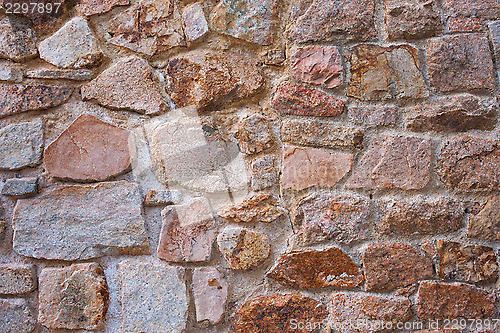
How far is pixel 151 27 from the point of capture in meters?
1.15

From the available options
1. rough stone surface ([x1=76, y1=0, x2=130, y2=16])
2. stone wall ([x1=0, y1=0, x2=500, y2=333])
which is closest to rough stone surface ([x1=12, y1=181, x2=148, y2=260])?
stone wall ([x1=0, y1=0, x2=500, y2=333])

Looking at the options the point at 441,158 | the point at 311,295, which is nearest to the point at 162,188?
the point at 311,295

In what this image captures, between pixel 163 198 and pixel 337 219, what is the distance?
542 mm

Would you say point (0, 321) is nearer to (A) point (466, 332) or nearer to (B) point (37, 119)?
(B) point (37, 119)

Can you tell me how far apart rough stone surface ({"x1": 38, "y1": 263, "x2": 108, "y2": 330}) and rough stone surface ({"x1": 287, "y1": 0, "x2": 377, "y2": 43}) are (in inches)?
38.8

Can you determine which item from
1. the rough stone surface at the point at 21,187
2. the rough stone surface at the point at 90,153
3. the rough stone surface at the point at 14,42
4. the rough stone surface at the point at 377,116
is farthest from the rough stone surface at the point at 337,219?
the rough stone surface at the point at 14,42

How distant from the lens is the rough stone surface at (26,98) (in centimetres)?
113

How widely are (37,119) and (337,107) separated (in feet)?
3.17

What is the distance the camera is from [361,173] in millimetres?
1071

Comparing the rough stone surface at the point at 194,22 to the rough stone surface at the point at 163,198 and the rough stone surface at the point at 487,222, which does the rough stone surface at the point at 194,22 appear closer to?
the rough stone surface at the point at 163,198

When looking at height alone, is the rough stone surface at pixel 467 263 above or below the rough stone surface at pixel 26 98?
below

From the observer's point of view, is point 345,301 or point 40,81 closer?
point 345,301

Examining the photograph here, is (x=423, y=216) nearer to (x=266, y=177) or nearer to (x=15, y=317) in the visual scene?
(x=266, y=177)

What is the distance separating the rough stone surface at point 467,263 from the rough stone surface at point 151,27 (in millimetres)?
1050
